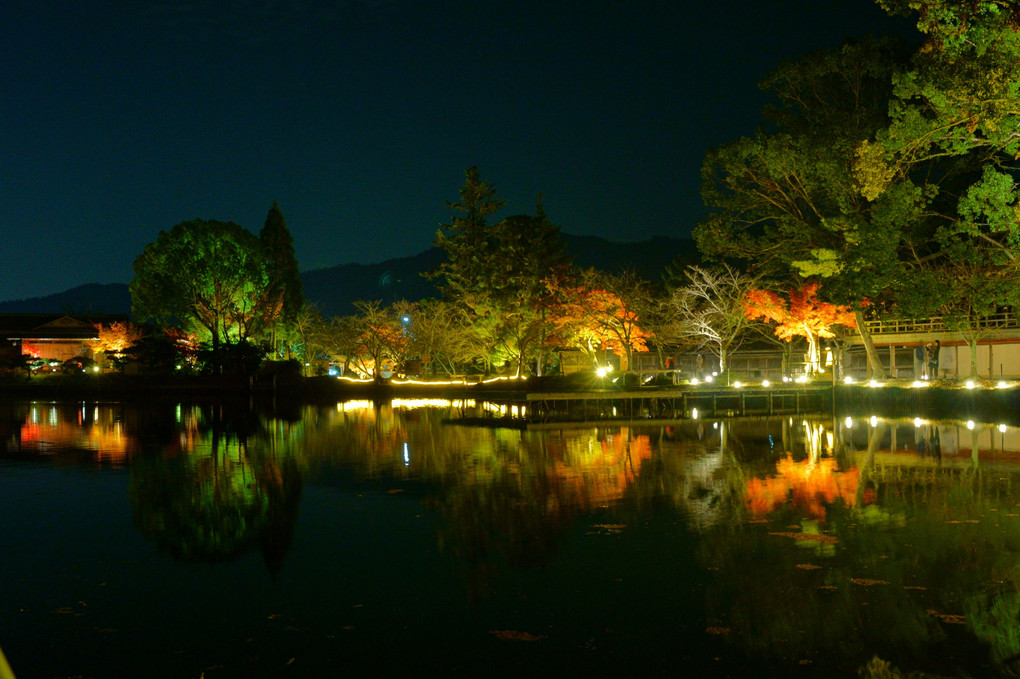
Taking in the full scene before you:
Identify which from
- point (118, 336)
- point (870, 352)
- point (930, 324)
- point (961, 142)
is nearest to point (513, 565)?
point (961, 142)

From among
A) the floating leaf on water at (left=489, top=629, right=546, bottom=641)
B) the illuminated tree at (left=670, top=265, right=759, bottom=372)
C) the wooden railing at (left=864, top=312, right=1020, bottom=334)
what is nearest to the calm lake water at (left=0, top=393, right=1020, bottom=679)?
the floating leaf on water at (left=489, top=629, right=546, bottom=641)

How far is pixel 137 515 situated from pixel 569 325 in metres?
32.3

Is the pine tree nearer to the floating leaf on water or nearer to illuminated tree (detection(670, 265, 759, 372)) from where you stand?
illuminated tree (detection(670, 265, 759, 372))

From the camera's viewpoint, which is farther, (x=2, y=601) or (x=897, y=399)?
(x=897, y=399)

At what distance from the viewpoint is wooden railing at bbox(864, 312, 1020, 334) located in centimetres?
3506

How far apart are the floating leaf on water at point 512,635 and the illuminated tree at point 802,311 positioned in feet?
108

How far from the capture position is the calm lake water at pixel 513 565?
20.4ft

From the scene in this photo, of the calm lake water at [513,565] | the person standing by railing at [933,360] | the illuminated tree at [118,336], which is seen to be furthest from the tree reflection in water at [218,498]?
the illuminated tree at [118,336]

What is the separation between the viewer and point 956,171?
31.1 m

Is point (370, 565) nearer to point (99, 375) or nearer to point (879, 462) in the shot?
point (879, 462)

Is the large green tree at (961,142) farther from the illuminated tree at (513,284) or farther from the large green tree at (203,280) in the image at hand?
the large green tree at (203,280)

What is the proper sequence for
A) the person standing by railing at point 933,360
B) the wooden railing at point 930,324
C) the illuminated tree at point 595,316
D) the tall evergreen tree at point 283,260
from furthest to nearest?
1. the tall evergreen tree at point 283,260
2. the illuminated tree at point 595,316
3. the person standing by railing at point 933,360
4. the wooden railing at point 930,324

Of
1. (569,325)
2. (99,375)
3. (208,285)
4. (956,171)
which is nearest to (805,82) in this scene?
(956,171)

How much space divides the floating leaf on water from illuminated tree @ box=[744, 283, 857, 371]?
32.9 metres
